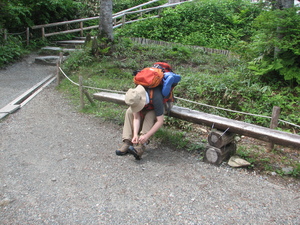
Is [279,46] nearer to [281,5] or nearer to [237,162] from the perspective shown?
[281,5]

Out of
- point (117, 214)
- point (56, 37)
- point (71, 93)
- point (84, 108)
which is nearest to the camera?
point (117, 214)

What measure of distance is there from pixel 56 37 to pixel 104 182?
515 inches

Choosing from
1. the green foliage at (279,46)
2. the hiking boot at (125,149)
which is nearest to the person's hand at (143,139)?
the hiking boot at (125,149)

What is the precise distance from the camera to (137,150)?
14.2 ft

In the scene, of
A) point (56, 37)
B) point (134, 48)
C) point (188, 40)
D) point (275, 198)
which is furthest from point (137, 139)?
point (56, 37)

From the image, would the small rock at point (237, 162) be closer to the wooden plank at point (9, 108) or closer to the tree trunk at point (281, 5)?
the tree trunk at point (281, 5)

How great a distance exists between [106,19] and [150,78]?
773 cm

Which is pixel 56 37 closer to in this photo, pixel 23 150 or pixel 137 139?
pixel 23 150

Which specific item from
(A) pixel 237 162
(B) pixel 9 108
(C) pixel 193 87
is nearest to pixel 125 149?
(A) pixel 237 162

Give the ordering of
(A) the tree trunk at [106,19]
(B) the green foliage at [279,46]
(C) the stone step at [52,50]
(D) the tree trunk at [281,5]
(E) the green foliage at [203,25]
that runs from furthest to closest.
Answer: (C) the stone step at [52,50]
(E) the green foliage at [203,25]
(A) the tree trunk at [106,19]
(D) the tree trunk at [281,5]
(B) the green foliage at [279,46]

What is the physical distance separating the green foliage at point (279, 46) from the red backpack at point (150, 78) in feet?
11.2

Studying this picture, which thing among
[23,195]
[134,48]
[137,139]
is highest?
[134,48]

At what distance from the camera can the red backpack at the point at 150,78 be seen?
13.6 feet

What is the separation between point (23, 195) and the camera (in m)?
3.50
